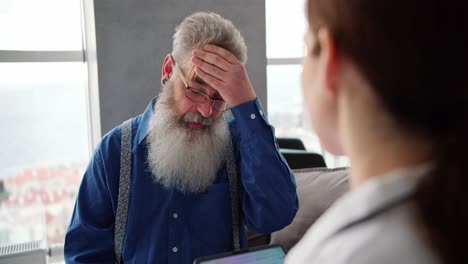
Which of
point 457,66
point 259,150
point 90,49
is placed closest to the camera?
point 457,66

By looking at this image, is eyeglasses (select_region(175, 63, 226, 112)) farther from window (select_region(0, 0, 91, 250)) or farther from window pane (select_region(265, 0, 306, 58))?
window pane (select_region(265, 0, 306, 58))

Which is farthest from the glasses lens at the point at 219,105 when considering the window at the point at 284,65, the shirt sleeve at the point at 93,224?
the window at the point at 284,65

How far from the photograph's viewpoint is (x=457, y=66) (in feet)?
1.23

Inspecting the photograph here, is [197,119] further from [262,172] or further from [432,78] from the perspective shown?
[432,78]

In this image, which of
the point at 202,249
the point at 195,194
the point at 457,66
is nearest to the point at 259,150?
the point at 195,194

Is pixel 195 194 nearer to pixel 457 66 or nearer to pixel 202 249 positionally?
pixel 202 249

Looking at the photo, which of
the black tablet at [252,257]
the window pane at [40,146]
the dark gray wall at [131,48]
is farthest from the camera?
→ the window pane at [40,146]

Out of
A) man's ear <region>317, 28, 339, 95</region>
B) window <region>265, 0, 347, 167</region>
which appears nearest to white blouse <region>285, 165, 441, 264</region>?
man's ear <region>317, 28, 339, 95</region>

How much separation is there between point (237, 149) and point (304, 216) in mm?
746

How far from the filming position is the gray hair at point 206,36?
1400mm

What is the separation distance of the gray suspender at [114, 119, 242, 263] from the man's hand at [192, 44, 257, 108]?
23 cm

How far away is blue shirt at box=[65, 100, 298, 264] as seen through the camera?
4.48ft

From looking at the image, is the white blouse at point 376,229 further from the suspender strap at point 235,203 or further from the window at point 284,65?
the window at point 284,65

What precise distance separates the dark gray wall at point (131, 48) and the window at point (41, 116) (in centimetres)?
36
